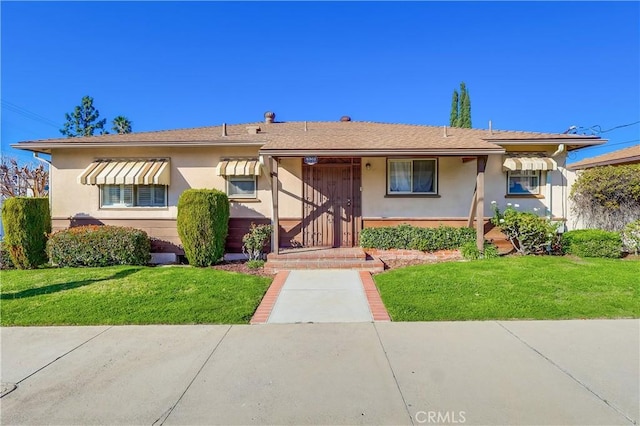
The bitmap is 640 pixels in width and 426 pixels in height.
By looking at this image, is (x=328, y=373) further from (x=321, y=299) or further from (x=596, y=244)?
(x=596, y=244)

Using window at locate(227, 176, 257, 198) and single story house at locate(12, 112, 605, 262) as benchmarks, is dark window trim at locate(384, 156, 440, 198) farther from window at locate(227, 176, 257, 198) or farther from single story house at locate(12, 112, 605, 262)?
window at locate(227, 176, 257, 198)

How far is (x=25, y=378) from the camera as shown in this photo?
3295 mm

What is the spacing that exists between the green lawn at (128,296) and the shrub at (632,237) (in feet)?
33.4

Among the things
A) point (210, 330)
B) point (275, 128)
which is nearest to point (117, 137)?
point (275, 128)

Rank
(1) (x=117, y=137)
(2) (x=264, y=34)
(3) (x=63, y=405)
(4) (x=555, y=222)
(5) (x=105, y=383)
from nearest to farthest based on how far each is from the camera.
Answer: (3) (x=63, y=405) → (5) (x=105, y=383) → (4) (x=555, y=222) → (1) (x=117, y=137) → (2) (x=264, y=34)

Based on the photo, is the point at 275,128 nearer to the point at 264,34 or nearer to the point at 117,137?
the point at 264,34

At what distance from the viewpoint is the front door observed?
9867 mm

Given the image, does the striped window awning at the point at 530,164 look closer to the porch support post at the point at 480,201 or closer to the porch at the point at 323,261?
the porch support post at the point at 480,201

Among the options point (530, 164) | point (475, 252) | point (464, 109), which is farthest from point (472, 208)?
point (464, 109)

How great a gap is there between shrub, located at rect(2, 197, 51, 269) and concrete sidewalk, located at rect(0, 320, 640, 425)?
5.14 metres

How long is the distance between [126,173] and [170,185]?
121 cm

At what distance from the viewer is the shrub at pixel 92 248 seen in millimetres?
8430

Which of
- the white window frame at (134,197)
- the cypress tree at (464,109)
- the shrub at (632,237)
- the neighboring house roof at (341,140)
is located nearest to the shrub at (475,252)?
the neighboring house roof at (341,140)

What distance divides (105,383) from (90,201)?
888 centimetres
